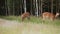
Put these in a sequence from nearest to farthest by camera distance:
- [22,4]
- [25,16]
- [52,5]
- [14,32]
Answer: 1. [14,32]
2. [25,16]
3. [52,5]
4. [22,4]

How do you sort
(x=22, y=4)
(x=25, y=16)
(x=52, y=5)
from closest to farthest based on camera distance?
1. (x=25, y=16)
2. (x=52, y=5)
3. (x=22, y=4)

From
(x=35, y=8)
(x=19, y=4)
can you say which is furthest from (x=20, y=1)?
(x=35, y=8)

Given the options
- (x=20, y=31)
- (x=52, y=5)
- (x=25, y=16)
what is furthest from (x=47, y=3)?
(x=20, y=31)

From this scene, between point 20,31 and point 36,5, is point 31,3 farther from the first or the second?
point 20,31

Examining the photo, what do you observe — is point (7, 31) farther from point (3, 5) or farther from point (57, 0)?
point (3, 5)

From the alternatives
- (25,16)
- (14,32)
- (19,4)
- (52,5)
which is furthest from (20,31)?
(19,4)

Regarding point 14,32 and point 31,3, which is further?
point 31,3

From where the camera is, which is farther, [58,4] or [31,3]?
[31,3]

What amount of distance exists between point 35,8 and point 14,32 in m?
6.00

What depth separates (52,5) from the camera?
427 inches

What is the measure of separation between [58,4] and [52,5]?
1.08ft

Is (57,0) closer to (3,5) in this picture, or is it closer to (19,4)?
(19,4)

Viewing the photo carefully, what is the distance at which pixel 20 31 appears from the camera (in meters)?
5.68

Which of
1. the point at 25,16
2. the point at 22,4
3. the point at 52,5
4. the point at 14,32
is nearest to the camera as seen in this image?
the point at 14,32
